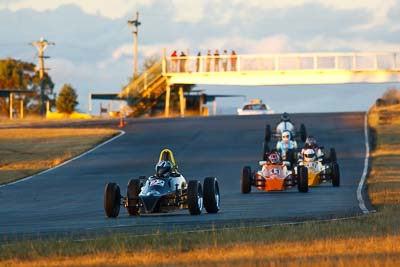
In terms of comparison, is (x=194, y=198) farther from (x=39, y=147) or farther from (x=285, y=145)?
(x=39, y=147)

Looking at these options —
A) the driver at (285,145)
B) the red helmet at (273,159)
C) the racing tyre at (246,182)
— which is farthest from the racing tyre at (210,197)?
the driver at (285,145)

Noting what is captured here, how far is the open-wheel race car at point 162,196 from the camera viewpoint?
71.8 feet

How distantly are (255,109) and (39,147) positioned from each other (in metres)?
29.8

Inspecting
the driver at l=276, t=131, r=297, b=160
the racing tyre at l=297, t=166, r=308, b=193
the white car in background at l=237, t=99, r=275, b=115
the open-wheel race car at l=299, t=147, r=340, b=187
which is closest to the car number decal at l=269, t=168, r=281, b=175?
the racing tyre at l=297, t=166, r=308, b=193

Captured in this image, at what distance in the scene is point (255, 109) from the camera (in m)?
78.1

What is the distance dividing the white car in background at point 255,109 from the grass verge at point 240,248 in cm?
5808

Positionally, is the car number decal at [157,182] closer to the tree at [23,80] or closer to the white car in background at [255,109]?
the white car in background at [255,109]

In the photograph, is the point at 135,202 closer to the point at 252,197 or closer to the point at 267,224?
the point at 267,224

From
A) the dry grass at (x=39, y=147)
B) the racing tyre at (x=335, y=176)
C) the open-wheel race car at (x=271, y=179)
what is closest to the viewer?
the open-wheel race car at (x=271, y=179)

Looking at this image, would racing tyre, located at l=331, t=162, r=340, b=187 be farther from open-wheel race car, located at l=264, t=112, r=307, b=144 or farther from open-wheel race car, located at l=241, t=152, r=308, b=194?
open-wheel race car, located at l=264, t=112, r=307, b=144

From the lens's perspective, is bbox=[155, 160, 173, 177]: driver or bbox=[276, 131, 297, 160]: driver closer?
bbox=[155, 160, 173, 177]: driver

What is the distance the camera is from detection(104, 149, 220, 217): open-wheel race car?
21891 millimetres

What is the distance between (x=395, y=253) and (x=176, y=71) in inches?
2639

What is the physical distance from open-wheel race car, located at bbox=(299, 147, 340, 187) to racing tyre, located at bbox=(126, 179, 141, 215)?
31.8 feet
